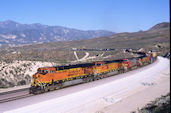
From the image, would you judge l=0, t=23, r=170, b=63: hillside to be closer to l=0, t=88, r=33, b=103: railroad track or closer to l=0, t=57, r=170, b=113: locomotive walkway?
l=0, t=88, r=33, b=103: railroad track

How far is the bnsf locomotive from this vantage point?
2417 cm

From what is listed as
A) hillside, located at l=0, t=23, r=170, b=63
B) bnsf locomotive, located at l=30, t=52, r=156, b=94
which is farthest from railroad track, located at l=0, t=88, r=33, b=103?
hillside, located at l=0, t=23, r=170, b=63

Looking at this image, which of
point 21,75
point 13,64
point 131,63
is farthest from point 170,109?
point 131,63

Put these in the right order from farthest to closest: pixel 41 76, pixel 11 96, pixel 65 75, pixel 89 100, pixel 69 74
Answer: pixel 69 74 < pixel 65 75 < pixel 41 76 < pixel 11 96 < pixel 89 100

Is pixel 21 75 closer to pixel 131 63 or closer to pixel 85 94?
pixel 85 94

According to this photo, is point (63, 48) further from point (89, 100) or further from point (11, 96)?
point (89, 100)

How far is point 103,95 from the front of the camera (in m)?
24.7

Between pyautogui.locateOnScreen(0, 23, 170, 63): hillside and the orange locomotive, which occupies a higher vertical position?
pyautogui.locateOnScreen(0, 23, 170, 63): hillside

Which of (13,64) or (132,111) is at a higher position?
(13,64)

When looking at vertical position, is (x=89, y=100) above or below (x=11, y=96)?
below

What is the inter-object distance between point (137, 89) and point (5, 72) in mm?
21498

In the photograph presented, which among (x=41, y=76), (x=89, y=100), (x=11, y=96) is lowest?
(x=89, y=100)

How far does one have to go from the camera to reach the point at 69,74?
2845 centimetres

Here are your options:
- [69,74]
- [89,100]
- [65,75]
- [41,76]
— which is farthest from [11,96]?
[89,100]
